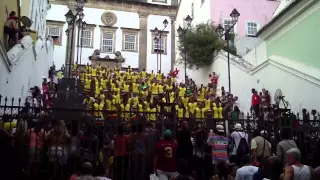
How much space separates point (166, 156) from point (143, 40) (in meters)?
31.7

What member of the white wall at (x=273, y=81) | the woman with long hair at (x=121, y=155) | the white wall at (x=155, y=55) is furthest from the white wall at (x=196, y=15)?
the woman with long hair at (x=121, y=155)

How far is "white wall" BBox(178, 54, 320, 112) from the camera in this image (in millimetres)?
17516

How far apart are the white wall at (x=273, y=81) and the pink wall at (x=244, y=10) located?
5801 millimetres

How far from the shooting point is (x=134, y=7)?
40.4 metres

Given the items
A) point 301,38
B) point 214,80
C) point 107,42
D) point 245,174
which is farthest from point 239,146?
point 107,42

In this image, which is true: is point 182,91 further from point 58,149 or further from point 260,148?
point 58,149

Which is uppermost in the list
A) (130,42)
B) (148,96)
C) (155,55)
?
(130,42)

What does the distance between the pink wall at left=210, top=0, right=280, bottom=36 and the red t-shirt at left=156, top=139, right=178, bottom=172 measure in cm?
2389

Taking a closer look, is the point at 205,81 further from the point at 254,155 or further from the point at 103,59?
the point at 254,155

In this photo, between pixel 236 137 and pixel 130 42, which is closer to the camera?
pixel 236 137

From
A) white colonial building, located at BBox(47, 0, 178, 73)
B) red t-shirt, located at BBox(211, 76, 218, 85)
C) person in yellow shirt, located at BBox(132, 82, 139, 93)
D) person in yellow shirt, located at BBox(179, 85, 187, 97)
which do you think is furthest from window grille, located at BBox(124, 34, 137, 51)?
person in yellow shirt, located at BBox(179, 85, 187, 97)

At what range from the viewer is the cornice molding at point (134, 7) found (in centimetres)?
3897

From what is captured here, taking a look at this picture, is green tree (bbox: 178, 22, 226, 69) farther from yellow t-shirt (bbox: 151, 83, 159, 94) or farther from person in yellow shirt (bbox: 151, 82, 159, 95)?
yellow t-shirt (bbox: 151, 83, 159, 94)

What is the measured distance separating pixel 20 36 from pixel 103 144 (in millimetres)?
9172
